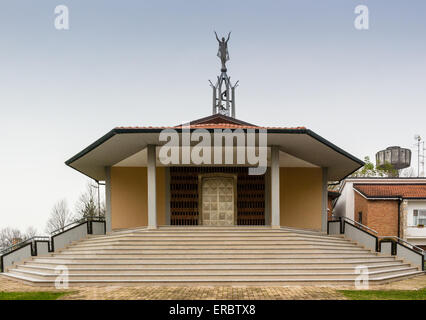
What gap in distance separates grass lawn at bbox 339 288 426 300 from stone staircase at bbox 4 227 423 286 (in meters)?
0.82

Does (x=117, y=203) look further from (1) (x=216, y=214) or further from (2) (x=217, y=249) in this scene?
(2) (x=217, y=249)

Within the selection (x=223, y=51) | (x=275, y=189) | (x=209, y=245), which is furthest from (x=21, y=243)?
(x=223, y=51)

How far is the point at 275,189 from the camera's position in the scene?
10781mm

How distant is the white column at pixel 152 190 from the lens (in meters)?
10.4

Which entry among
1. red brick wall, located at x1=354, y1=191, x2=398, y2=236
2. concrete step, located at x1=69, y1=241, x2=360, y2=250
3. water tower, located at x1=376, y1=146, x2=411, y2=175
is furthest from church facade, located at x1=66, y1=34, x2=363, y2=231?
water tower, located at x1=376, y1=146, x2=411, y2=175

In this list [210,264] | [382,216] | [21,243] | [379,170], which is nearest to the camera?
[210,264]

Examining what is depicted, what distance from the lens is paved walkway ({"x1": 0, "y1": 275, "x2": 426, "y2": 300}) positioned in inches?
269

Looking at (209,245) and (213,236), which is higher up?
(213,236)

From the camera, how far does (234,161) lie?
42.2 ft

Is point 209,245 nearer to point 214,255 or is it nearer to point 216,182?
point 214,255

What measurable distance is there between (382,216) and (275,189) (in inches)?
460

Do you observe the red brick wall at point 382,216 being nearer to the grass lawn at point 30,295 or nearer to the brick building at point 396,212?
the brick building at point 396,212

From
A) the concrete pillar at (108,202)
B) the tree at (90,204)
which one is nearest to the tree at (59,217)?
the tree at (90,204)

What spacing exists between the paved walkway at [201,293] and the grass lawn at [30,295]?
1.00 ft
